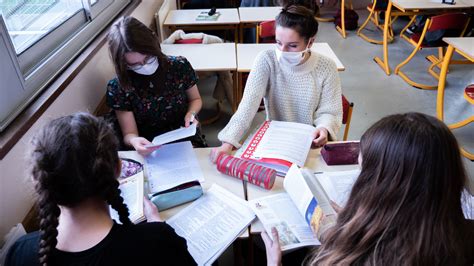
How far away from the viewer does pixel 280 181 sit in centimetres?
128

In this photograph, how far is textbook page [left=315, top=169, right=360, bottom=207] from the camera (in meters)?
1.18

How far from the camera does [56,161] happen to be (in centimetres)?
74

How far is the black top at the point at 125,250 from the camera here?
733mm

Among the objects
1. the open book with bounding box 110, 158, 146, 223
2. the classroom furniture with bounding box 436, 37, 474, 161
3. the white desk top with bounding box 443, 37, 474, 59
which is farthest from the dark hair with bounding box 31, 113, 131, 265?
the white desk top with bounding box 443, 37, 474, 59

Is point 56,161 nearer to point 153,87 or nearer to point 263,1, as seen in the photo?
point 153,87

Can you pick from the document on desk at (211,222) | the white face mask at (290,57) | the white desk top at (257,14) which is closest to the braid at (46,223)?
the document on desk at (211,222)

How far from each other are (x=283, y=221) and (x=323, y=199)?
0.15m

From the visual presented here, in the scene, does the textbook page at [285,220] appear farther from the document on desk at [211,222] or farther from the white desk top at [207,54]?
the white desk top at [207,54]

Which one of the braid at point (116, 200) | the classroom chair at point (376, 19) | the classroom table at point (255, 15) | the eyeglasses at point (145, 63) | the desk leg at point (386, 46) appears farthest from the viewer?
the classroom chair at point (376, 19)

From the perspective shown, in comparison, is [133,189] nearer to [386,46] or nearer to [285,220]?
[285,220]

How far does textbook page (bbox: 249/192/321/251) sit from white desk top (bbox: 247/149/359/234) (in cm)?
2

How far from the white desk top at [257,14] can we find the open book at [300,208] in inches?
96.3

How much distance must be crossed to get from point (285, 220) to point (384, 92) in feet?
9.35

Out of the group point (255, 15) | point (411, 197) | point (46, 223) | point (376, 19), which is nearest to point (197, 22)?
point (255, 15)
